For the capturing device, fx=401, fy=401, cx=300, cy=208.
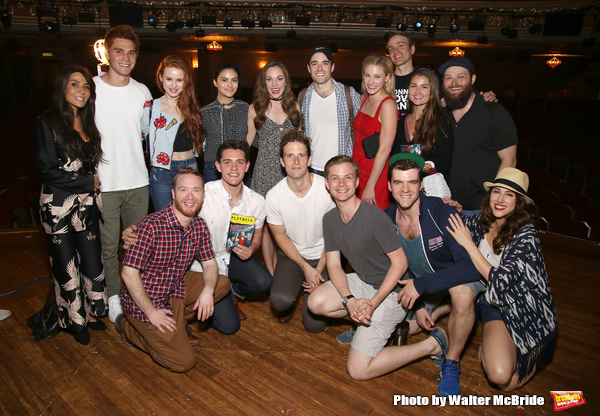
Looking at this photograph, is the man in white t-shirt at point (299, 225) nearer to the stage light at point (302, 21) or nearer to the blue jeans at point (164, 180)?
the blue jeans at point (164, 180)

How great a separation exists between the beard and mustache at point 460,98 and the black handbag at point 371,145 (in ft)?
1.85

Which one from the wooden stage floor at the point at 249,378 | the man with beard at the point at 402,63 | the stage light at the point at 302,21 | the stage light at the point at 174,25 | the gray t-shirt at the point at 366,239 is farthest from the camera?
the stage light at the point at 302,21

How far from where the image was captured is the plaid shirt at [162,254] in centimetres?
222

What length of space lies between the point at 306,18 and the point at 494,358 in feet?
39.3


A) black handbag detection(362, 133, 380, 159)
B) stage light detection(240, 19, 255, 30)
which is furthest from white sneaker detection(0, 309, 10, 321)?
stage light detection(240, 19, 255, 30)

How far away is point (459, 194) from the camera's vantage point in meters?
2.86

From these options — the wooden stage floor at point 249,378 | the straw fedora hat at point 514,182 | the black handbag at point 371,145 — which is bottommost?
the wooden stage floor at point 249,378

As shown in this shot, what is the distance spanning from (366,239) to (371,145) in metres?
0.80

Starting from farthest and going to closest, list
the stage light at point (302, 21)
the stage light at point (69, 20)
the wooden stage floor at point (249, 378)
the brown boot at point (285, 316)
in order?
the stage light at point (302, 21) → the stage light at point (69, 20) → the brown boot at point (285, 316) → the wooden stage floor at point (249, 378)

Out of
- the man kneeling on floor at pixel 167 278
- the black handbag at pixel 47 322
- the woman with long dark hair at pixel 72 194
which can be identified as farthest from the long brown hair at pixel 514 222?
the black handbag at pixel 47 322

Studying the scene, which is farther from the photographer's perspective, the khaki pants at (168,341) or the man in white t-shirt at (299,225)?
the man in white t-shirt at (299,225)

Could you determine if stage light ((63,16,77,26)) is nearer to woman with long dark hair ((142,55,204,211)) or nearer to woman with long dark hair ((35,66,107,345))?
woman with long dark hair ((142,55,204,211))

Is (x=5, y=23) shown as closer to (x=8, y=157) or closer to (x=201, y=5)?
(x=201, y=5)

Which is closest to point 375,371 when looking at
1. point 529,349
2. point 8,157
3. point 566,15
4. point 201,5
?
point 529,349
